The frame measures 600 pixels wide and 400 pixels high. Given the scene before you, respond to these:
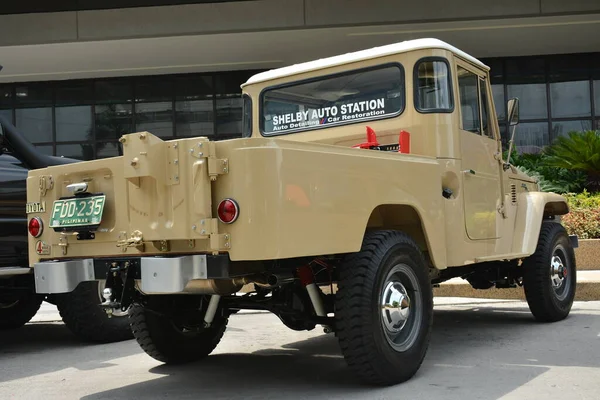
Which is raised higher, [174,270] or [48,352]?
[174,270]

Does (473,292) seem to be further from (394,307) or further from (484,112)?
(394,307)

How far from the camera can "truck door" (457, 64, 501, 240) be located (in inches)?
234

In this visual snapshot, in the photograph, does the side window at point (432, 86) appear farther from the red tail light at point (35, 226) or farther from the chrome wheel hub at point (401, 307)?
the red tail light at point (35, 226)

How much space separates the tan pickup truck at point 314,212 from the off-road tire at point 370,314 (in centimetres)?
1

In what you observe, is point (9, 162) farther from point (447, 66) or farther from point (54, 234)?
point (447, 66)

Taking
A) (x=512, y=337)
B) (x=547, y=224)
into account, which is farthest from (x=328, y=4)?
(x=512, y=337)

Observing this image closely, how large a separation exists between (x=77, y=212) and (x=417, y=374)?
101 inches

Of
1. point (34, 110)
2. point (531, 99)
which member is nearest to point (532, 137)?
point (531, 99)

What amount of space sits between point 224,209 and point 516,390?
218 cm

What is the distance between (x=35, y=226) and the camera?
496 centimetres

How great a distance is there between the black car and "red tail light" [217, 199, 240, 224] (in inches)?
112

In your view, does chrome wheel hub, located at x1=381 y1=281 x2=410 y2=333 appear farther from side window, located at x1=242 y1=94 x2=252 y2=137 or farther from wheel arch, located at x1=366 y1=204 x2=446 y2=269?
side window, located at x1=242 y1=94 x2=252 y2=137

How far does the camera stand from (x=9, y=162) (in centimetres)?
679

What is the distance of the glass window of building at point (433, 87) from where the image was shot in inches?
227
